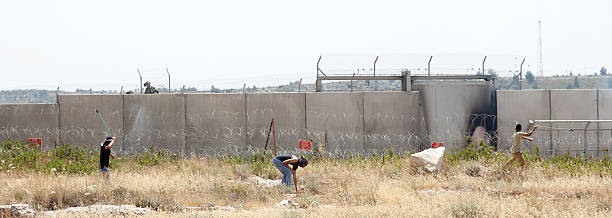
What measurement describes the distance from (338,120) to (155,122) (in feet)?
17.9

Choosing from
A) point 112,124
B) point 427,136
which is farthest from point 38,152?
point 427,136

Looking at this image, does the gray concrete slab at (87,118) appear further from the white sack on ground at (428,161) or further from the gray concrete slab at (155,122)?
A: the white sack on ground at (428,161)

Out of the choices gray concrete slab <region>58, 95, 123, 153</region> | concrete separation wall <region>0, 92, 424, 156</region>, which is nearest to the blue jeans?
concrete separation wall <region>0, 92, 424, 156</region>

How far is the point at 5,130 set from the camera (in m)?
20.0

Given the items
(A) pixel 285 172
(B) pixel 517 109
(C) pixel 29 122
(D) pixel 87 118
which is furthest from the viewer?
(C) pixel 29 122

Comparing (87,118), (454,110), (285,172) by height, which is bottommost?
(285,172)

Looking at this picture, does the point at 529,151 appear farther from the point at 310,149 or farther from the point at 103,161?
the point at 103,161

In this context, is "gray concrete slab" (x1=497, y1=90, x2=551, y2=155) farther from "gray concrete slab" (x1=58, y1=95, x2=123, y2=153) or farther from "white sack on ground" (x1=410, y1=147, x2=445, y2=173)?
"gray concrete slab" (x1=58, y1=95, x2=123, y2=153)

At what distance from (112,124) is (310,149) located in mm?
6013

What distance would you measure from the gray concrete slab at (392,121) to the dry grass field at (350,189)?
82.8 inches

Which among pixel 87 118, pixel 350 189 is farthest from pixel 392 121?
pixel 87 118

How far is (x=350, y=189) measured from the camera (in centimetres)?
1282

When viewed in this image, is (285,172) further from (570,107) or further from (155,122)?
(570,107)

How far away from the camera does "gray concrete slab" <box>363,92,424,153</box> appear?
62.0 ft
